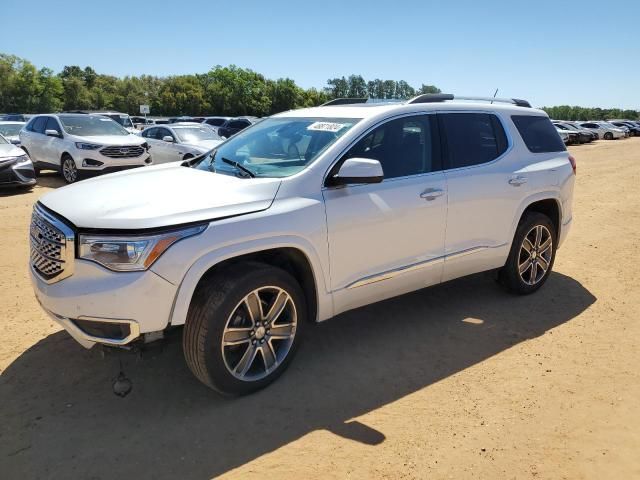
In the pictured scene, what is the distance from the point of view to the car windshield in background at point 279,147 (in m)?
3.64

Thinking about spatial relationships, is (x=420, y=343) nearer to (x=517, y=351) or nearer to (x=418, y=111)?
(x=517, y=351)

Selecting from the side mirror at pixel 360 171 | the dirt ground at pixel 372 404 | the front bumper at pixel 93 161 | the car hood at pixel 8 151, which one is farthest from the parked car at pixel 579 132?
the side mirror at pixel 360 171

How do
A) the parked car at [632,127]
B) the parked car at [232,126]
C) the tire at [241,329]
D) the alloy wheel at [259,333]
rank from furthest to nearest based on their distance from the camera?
the parked car at [632,127] → the parked car at [232,126] → the alloy wheel at [259,333] → the tire at [241,329]

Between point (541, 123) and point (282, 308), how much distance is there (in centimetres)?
348

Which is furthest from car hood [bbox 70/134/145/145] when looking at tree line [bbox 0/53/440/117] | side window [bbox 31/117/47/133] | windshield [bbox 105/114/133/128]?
tree line [bbox 0/53/440/117]

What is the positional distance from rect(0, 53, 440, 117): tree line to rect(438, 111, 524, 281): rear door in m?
68.9

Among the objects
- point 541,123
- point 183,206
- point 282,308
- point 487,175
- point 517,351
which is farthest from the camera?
point 541,123

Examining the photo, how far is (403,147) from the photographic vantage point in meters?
3.96

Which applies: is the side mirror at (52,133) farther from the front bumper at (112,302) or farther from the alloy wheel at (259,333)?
the alloy wheel at (259,333)

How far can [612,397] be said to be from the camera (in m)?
Result: 3.35

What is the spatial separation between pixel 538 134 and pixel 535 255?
47.4 inches

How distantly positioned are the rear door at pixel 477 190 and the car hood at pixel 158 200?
1667 millimetres

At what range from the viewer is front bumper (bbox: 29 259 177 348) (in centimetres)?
277

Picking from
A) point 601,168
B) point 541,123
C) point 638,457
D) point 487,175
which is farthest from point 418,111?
point 601,168
